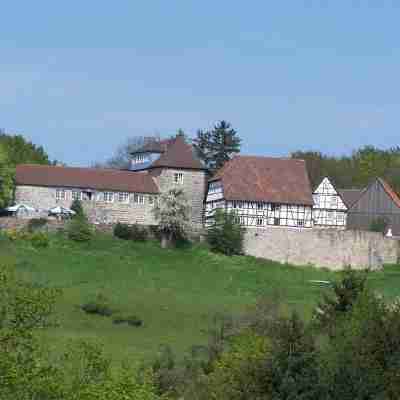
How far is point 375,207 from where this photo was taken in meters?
80.8

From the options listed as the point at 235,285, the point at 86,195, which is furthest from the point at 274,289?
the point at 86,195

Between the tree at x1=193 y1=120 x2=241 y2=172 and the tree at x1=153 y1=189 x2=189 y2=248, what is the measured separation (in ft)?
43.5

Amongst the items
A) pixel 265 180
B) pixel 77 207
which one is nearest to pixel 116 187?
pixel 77 207

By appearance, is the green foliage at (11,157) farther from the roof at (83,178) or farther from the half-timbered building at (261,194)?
the half-timbered building at (261,194)

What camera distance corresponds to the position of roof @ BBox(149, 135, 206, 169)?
72250 millimetres

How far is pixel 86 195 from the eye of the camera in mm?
69875

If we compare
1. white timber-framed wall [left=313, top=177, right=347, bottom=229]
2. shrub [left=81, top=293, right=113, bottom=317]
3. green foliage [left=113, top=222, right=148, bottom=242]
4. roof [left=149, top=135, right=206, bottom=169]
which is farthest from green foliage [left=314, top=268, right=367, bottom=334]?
white timber-framed wall [left=313, top=177, right=347, bottom=229]

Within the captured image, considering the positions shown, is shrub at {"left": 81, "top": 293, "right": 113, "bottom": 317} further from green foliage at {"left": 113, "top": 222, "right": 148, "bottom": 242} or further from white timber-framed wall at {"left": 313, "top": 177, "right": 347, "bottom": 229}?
white timber-framed wall at {"left": 313, "top": 177, "right": 347, "bottom": 229}

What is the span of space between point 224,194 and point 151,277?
38.8 ft

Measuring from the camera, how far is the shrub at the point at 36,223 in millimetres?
64688

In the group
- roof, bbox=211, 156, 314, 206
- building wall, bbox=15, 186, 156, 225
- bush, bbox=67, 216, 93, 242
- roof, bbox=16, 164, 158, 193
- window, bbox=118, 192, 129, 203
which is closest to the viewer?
bush, bbox=67, 216, 93, 242

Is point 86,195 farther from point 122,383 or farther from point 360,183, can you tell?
point 122,383

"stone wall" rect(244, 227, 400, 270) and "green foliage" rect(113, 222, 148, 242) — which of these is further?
"stone wall" rect(244, 227, 400, 270)

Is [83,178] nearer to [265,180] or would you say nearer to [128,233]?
[128,233]
